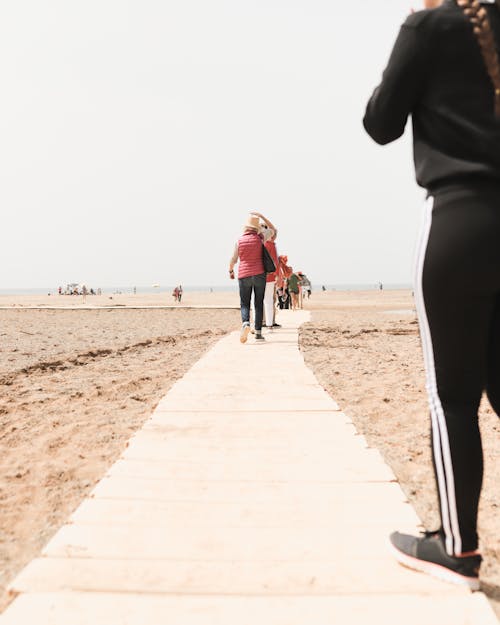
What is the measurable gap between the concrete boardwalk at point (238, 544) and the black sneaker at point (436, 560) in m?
0.03

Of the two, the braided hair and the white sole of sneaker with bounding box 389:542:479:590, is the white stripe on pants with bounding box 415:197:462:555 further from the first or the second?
the braided hair

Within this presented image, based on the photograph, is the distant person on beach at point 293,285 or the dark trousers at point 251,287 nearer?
the dark trousers at point 251,287

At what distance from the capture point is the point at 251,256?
852 centimetres

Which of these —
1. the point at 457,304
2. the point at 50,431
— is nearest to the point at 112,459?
the point at 50,431

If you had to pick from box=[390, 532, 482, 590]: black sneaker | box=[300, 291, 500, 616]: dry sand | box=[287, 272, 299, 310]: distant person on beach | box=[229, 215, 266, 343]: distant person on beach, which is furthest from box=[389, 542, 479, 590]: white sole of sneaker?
box=[287, 272, 299, 310]: distant person on beach

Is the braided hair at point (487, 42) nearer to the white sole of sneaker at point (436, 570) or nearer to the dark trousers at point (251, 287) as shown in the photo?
the white sole of sneaker at point (436, 570)

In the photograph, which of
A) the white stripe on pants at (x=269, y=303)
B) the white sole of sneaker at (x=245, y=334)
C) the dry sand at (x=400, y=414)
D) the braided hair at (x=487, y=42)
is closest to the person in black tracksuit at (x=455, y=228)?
the braided hair at (x=487, y=42)

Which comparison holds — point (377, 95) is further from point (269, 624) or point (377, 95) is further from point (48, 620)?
point (48, 620)

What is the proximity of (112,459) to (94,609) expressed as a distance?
79.3 inches

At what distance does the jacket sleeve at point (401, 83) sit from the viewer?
1676 millimetres

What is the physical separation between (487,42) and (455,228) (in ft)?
1.83

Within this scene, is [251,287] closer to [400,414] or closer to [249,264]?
[249,264]

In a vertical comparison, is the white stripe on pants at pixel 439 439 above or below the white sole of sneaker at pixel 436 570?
above

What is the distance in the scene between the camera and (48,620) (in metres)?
1.55
